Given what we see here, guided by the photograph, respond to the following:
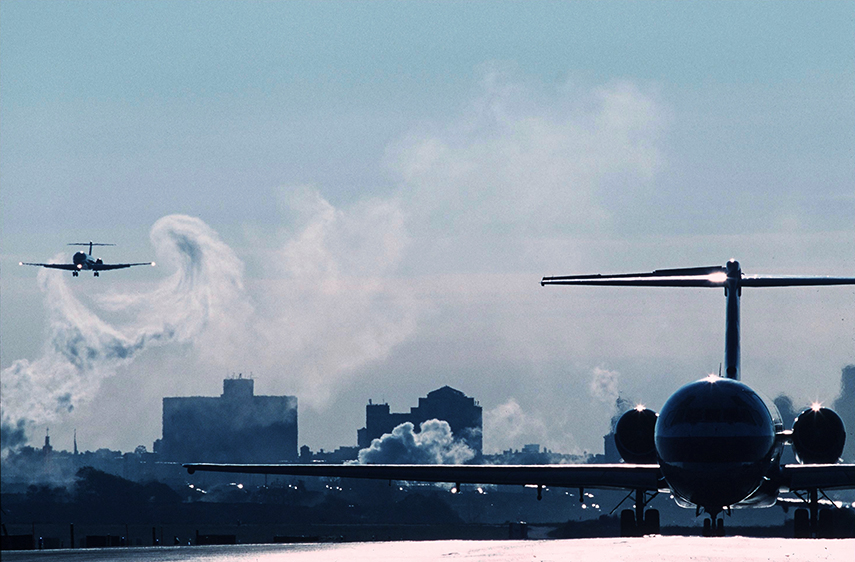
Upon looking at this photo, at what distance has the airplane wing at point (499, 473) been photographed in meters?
39.3

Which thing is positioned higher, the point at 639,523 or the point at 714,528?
the point at 714,528

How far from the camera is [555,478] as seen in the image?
40.8m

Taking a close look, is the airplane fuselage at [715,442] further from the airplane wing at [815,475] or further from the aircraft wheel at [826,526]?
the aircraft wheel at [826,526]

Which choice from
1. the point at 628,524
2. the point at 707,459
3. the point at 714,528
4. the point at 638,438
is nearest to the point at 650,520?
the point at 628,524

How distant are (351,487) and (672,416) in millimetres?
104794

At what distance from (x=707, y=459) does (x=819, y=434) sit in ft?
28.1

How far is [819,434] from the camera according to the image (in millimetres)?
41188

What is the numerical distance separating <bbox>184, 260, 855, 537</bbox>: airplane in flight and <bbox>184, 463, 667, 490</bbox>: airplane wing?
3cm

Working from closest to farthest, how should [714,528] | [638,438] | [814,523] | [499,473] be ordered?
1. [714,528]
2. [499,473]
3. [638,438]
4. [814,523]

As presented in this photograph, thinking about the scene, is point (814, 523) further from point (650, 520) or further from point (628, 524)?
point (628, 524)

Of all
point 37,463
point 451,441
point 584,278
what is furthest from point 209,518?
point 584,278

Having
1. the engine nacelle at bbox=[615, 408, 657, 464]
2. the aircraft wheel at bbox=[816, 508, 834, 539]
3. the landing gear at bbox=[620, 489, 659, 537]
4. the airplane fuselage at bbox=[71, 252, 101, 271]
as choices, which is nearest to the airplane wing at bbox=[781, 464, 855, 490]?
the engine nacelle at bbox=[615, 408, 657, 464]

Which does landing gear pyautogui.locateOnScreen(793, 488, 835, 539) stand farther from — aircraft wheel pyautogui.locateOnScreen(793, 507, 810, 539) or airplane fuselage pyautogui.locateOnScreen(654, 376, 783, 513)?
airplane fuselage pyautogui.locateOnScreen(654, 376, 783, 513)

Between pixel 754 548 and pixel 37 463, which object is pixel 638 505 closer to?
pixel 754 548
